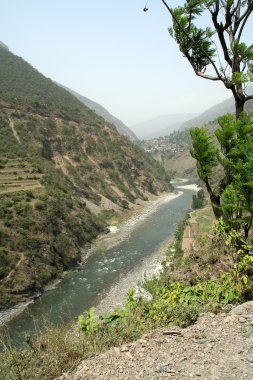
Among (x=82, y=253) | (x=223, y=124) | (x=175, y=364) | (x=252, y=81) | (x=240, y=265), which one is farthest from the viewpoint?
(x=82, y=253)

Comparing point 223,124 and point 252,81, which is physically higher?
point 252,81

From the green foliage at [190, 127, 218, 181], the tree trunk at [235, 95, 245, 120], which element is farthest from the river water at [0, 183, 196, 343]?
the tree trunk at [235, 95, 245, 120]

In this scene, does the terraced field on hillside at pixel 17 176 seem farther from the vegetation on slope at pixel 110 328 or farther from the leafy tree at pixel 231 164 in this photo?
the vegetation on slope at pixel 110 328

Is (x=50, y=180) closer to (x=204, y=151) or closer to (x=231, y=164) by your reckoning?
(x=204, y=151)

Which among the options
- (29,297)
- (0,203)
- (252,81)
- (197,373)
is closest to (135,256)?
(29,297)

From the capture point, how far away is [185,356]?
4.83 metres

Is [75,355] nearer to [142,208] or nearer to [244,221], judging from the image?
[244,221]

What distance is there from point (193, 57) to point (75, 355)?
26.5 ft

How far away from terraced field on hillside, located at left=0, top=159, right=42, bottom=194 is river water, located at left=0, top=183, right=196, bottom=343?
1410 cm

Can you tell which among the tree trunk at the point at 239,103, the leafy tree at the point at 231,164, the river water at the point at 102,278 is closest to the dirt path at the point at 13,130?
the river water at the point at 102,278

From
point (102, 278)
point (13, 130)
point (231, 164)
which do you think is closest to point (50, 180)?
point (13, 130)

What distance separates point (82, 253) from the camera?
135ft

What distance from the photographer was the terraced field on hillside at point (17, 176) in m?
44.8

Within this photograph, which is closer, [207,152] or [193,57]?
[193,57]
